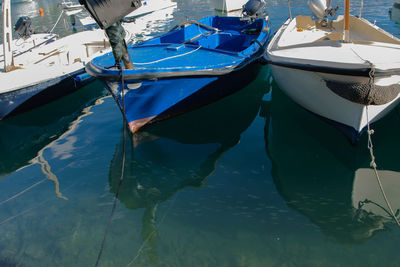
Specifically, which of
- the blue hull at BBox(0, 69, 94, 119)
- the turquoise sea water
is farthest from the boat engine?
the blue hull at BBox(0, 69, 94, 119)

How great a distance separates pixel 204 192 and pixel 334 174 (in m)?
1.99

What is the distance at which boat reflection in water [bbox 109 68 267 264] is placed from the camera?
4531 mm

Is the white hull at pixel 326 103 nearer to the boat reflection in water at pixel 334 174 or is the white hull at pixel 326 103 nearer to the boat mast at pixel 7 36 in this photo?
the boat reflection in water at pixel 334 174

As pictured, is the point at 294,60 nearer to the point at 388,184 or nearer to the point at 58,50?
the point at 388,184

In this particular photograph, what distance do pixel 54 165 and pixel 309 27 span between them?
6.80m

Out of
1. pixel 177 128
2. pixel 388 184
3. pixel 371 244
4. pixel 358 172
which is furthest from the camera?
pixel 177 128

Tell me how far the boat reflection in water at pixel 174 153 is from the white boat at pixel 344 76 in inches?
53.0

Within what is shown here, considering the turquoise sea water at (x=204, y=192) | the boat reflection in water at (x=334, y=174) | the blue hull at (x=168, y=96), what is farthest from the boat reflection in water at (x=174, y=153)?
the boat reflection in water at (x=334, y=174)

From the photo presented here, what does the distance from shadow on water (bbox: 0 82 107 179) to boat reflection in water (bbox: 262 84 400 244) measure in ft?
15.0

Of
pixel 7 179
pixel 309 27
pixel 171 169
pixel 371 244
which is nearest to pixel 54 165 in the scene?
pixel 7 179

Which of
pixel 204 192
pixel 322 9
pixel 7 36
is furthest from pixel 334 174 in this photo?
pixel 7 36

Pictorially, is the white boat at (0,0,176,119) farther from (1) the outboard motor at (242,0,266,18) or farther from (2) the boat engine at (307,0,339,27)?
(2) the boat engine at (307,0,339,27)

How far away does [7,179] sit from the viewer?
209 inches

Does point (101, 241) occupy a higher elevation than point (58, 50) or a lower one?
lower
